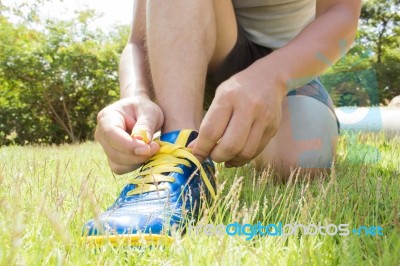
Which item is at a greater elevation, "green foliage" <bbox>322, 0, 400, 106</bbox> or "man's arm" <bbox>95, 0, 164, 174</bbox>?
"man's arm" <bbox>95, 0, 164, 174</bbox>

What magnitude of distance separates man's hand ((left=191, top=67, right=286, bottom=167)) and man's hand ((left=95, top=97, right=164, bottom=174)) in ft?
0.47

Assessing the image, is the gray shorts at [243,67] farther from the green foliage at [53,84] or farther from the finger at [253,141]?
the green foliage at [53,84]

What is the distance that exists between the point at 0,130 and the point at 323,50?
7549 mm

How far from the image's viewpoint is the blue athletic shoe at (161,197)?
852 mm

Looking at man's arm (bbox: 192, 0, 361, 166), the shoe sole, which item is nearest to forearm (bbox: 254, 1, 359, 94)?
man's arm (bbox: 192, 0, 361, 166)

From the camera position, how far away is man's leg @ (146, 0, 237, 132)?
1.29m

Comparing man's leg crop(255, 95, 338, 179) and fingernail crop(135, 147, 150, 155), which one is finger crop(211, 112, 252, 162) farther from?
man's leg crop(255, 95, 338, 179)

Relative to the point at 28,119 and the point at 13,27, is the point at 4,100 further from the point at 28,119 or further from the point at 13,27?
the point at 13,27

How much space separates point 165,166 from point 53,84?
7.43m

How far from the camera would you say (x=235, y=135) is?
3.49ft

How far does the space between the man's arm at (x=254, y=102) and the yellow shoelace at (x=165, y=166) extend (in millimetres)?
35

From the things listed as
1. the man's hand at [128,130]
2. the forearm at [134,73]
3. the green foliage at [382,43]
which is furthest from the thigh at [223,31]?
the green foliage at [382,43]

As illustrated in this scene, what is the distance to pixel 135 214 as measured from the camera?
36.8 inches

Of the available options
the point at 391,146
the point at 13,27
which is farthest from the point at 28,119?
the point at 391,146
